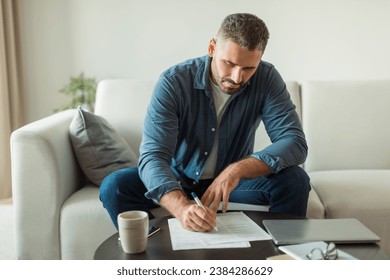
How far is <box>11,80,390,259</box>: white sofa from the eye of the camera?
1640 mm

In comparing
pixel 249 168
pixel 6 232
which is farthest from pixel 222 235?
pixel 6 232

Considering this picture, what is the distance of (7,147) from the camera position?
2797 mm

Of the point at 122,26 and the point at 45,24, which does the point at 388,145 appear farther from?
the point at 45,24

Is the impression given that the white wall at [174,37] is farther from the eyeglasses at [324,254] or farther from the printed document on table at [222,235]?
the eyeglasses at [324,254]

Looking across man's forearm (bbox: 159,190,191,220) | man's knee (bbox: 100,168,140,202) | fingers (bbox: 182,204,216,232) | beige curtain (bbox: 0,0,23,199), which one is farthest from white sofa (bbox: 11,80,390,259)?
beige curtain (bbox: 0,0,23,199)

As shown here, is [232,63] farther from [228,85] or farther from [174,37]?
[174,37]

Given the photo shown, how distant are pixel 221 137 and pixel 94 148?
1.60 ft

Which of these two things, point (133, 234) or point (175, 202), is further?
point (175, 202)

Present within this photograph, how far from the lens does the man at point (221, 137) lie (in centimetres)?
138

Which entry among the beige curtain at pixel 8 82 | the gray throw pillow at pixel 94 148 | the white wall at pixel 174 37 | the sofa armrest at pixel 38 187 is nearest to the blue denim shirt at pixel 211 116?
the gray throw pillow at pixel 94 148

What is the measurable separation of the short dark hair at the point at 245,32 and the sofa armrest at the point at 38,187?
70 centimetres

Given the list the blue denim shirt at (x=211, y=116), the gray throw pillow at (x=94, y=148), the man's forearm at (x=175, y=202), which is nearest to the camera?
the man's forearm at (x=175, y=202)

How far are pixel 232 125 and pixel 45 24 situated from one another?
1757 millimetres

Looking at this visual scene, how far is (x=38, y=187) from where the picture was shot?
1652mm
